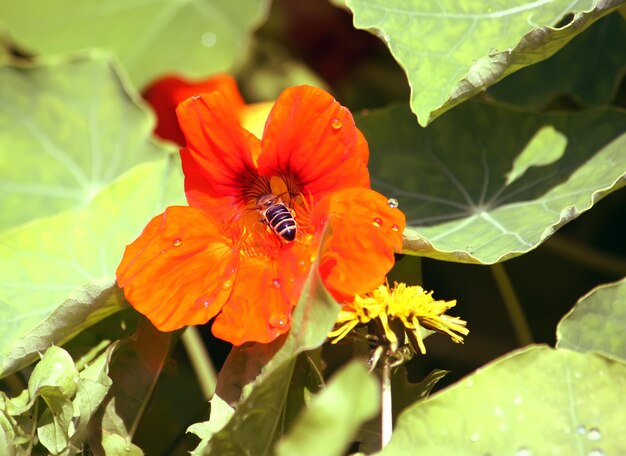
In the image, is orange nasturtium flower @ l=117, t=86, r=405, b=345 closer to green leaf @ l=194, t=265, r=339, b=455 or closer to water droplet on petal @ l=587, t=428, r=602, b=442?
green leaf @ l=194, t=265, r=339, b=455

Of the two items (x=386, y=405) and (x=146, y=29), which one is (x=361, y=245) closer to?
(x=386, y=405)

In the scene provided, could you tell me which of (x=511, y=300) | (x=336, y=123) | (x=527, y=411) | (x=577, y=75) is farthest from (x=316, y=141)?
(x=577, y=75)

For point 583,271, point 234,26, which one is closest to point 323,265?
point 234,26

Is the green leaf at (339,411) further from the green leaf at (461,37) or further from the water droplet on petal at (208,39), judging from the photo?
the water droplet on petal at (208,39)

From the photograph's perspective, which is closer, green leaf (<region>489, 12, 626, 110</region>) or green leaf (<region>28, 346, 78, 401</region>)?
green leaf (<region>28, 346, 78, 401</region>)

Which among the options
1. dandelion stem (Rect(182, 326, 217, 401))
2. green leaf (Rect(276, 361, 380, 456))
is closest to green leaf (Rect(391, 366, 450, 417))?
green leaf (Rect(276, 361, 380, 456))

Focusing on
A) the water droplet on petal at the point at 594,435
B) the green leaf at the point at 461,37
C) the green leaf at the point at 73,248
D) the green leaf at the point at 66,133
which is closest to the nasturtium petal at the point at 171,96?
the green leaf at the point at 66,133
